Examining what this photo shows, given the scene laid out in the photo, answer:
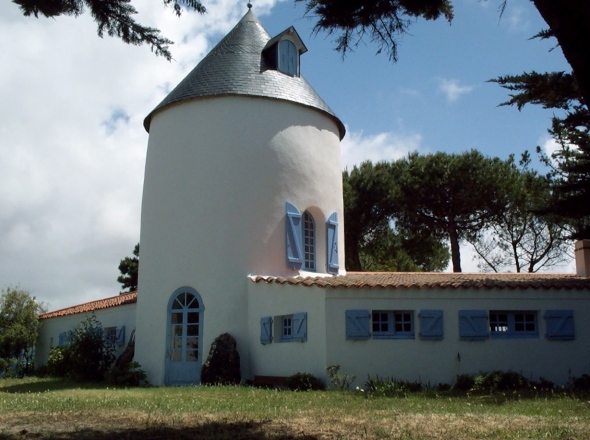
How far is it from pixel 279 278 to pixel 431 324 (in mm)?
4159

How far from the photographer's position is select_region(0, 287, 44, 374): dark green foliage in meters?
26.9

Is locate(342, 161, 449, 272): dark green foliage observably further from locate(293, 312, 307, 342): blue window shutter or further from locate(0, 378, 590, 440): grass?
locate(0, 378, 590, 440): grass

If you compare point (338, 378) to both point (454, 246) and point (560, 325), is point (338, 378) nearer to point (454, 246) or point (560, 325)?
point (560, 325)

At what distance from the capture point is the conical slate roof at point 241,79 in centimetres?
2056

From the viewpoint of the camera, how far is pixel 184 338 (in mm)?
19594

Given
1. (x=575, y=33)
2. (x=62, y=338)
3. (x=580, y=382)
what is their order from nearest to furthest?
1. (x=575, y=33)
2. (x=580, y=382)
3. (x=62, y=338)

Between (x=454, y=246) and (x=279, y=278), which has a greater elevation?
(x=454, y=246)

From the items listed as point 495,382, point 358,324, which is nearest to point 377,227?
point 358,324

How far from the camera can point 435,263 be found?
38000 mm

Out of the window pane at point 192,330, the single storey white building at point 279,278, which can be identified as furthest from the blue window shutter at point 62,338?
the window pane at point 192,330

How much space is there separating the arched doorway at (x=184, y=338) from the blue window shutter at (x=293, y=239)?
2.86 metres

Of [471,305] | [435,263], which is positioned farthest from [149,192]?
[435,263]

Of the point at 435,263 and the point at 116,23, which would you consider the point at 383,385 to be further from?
the point at 435,263

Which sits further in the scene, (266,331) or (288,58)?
(288,58)
